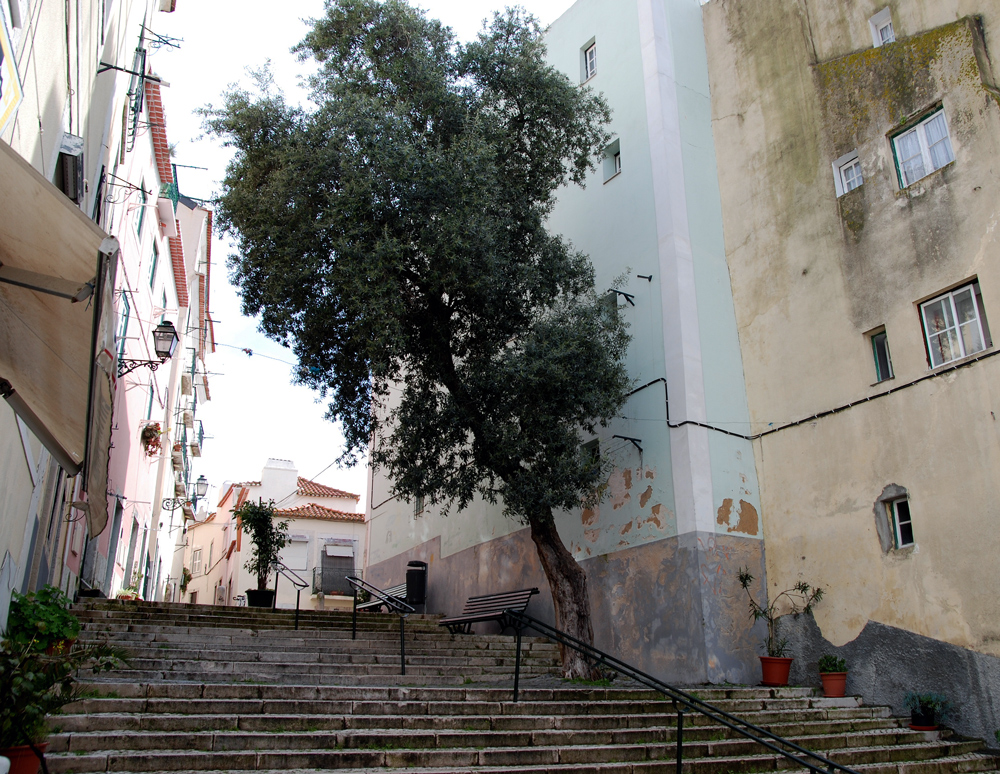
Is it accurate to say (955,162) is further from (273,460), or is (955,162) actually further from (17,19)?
(273,460)

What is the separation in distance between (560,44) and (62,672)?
679 inches

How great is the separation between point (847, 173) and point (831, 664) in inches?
308

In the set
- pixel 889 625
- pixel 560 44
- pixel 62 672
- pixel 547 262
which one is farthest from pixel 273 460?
pixel 62 672

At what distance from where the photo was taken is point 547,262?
1301 cm

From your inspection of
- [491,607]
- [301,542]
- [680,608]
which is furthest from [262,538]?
[301,542]

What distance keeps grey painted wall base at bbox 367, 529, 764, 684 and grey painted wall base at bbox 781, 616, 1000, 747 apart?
68 centimetres

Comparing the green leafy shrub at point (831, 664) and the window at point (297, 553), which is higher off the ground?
the window at point (297, 553)

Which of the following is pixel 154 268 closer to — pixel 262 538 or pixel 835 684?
pixel 262 538

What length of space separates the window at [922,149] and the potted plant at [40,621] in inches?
495

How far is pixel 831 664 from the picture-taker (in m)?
11.2

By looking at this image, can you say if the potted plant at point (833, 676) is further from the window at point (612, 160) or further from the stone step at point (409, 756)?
the window at point (612, 160)

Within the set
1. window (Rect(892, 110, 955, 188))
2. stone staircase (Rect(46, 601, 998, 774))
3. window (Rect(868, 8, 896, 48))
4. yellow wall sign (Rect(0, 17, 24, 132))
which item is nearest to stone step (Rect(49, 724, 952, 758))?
stone staircase (Rect(46, 601, 998, 774))

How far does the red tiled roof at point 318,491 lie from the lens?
109 feet

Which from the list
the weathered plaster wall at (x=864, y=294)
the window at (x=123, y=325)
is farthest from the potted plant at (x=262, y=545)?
the weathered plaster wall at (x=864, y=294)
